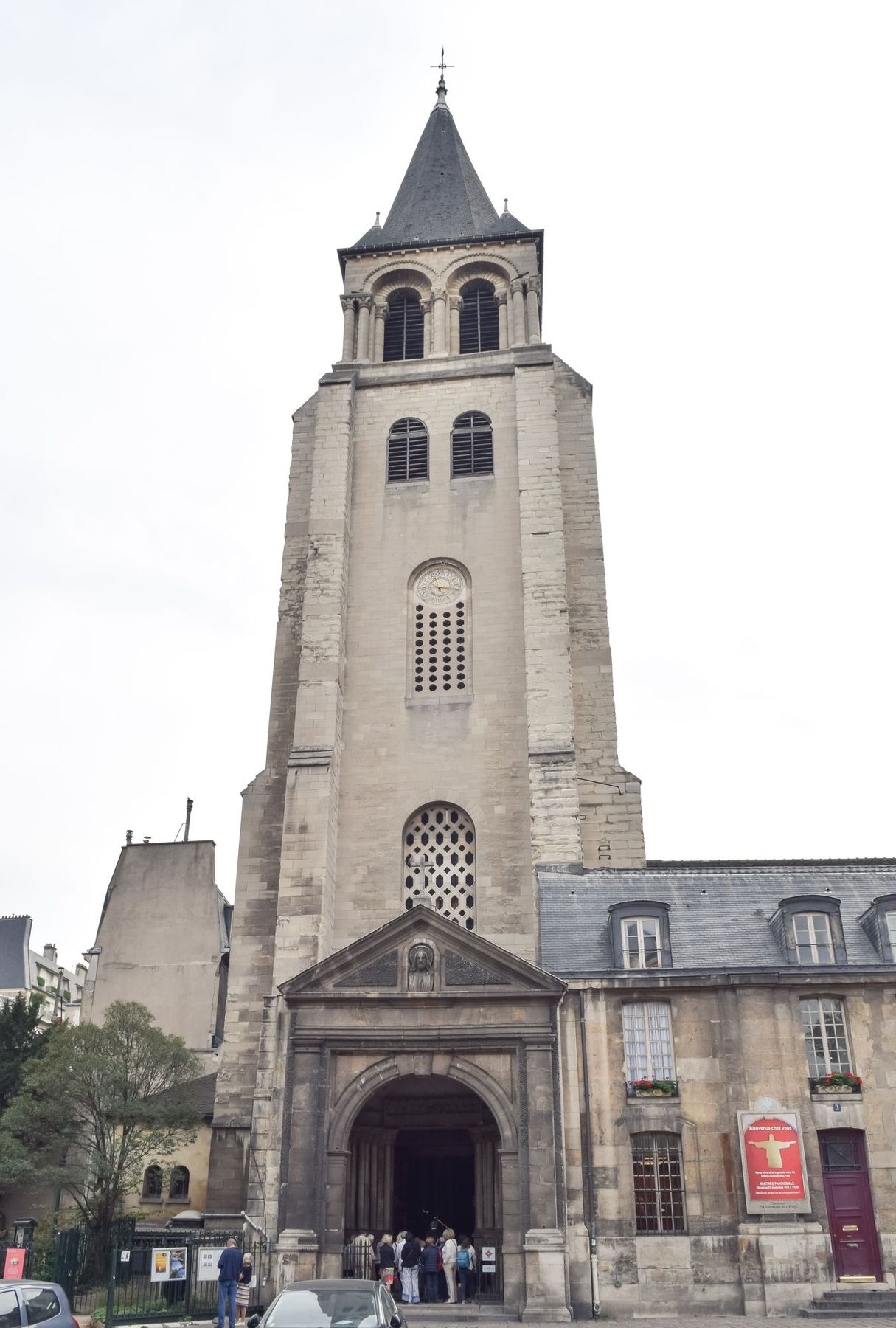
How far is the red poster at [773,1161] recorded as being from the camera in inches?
717

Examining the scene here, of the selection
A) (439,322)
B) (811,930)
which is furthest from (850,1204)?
(439,322)

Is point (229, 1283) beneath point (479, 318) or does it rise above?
beneath

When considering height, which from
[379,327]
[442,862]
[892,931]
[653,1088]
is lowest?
[653,1088]

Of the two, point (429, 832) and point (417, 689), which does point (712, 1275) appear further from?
point (417, 689)

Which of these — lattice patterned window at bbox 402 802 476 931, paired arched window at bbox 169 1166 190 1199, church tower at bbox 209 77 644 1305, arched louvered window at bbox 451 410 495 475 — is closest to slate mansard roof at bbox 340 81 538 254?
church tower at bbox 209 77 644 1305

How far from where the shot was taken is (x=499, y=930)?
25625mm

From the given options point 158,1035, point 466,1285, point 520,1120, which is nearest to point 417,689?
point 158,1035

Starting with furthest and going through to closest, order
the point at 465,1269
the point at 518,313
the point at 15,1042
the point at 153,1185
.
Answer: the point at 518,313 → the point at 15,1042 → the point at 153,1185 → the point at 465,1269

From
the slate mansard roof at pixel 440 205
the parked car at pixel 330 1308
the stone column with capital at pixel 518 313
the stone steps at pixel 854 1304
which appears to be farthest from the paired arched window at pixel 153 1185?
the slate mansard roof at pixel 440 205

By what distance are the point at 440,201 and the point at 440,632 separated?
1837cm

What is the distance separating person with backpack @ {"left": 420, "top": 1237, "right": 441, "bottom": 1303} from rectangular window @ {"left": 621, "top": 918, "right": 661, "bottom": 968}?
19.3ft

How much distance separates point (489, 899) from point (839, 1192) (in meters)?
9.81

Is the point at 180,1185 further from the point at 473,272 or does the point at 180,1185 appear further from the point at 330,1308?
the point at 473,272

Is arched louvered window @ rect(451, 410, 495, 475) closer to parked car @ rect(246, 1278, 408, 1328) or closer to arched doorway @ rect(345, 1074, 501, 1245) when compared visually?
arched doorway @ rect(345, 1074, 501, 1245)
